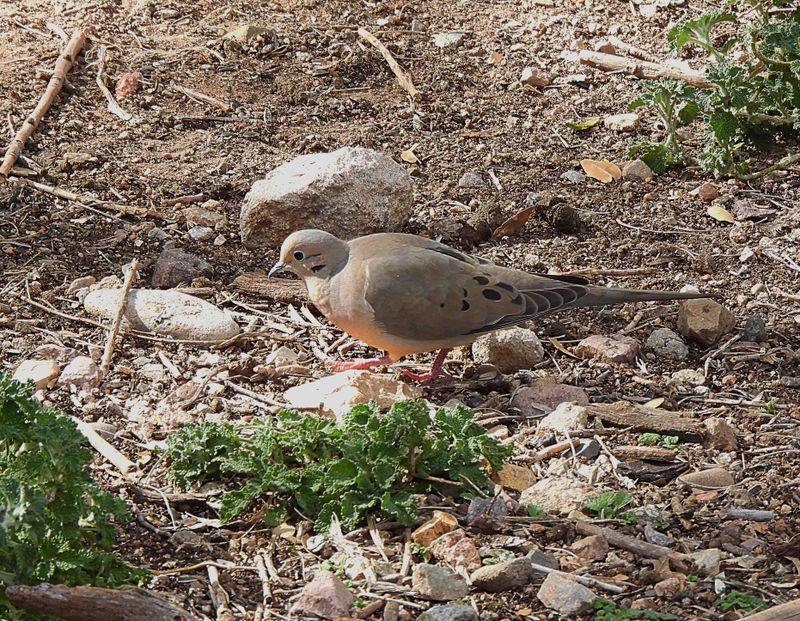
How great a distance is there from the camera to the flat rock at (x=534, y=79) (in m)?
7.18

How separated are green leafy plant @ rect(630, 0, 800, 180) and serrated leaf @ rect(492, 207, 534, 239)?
37.0 inches

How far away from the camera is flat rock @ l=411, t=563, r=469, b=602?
3.20m

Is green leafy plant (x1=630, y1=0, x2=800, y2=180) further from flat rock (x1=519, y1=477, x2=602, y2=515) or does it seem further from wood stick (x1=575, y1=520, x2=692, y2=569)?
wood stick (x1=575, y1=520, x2=692, y2=569)

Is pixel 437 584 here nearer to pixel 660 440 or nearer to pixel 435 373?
pixel 660 440

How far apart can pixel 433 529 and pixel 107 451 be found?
4.17 ft

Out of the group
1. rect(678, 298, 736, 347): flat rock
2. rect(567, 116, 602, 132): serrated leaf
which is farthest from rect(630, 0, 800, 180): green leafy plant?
rect(678, 298, 736, 347): flat rock

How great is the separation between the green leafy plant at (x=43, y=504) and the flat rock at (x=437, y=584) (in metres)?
0.84

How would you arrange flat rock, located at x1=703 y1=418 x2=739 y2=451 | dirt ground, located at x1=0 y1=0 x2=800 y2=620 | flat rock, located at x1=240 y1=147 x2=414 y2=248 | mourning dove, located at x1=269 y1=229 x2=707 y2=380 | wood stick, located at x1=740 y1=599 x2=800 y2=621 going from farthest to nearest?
flat rock, located at x1=240 y1=147 x2=414 y2=248 < mourning dove, located at x1=269 y1=229 x2=707 y2=380 < flat rock, located at x1=703 y1=418 x2=739 y2=451 < dirt ground, located at x1=0 y1=0 x2=800 y2=620 < wood stick, located at x1=740 y1=599 x2=800 y2=621

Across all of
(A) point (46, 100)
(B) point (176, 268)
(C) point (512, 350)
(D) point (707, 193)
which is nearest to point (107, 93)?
(A) point (46, 100)

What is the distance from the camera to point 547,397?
4.44 m

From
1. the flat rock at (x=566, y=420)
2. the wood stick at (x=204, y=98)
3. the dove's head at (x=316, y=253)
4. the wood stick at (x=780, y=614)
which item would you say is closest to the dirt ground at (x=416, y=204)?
the wood stick at (x=204, y=98)

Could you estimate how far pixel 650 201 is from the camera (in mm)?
6020

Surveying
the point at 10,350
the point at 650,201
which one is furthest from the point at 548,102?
the point at 10,350

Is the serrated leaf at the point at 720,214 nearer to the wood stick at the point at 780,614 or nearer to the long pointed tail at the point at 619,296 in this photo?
the long pointed tail at the point at 619,296
